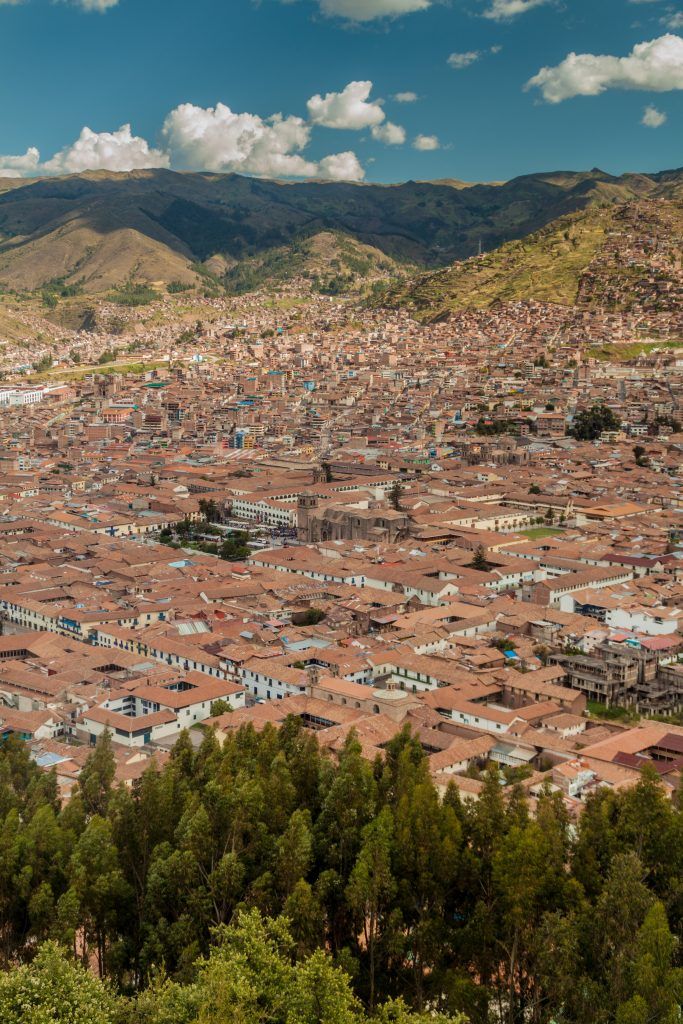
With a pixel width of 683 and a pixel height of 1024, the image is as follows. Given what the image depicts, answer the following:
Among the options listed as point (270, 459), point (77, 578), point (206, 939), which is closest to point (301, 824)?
point (206, 939)

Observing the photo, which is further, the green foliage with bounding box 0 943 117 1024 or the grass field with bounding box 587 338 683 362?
the grass field with bounding box 587 338 683 362

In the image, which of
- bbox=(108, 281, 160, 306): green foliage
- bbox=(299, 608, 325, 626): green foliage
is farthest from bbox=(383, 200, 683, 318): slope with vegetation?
bbox=(299, 608, 325, 626): green foliage

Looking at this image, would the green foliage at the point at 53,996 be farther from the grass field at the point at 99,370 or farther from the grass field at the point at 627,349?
the grass field at the point at 99,370

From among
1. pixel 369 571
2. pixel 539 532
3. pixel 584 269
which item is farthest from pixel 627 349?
pixel 369 571

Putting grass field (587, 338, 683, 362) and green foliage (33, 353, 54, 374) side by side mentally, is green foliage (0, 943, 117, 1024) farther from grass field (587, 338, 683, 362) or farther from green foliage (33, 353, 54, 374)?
green foliage (33, 353, 54, 374)

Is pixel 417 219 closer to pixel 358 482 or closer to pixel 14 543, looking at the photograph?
pixel 358 482

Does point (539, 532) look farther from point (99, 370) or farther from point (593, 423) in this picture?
point (99, 370)

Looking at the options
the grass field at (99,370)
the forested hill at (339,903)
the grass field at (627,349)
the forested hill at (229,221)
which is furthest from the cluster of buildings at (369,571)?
the forested hill at (229,221)
